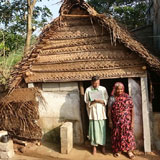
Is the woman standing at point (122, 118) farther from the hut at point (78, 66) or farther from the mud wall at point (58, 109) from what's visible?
the mud wall at point (58, 109)

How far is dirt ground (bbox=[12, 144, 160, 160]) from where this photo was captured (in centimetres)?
445

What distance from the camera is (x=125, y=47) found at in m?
4.62

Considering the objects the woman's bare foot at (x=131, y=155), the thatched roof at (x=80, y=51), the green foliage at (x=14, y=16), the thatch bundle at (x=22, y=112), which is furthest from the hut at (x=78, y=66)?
the green foliage at (x=14, y=16)

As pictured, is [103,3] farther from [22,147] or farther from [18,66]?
[22,147]

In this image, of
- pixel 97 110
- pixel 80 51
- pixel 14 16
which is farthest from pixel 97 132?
pixel 14 16

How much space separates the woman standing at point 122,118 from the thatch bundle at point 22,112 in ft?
7.20

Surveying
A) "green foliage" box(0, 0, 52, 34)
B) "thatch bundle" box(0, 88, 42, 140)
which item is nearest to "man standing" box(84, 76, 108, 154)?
"thatch bundle" box(0, 88, 42, 140)

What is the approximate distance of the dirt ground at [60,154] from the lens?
4453 mm

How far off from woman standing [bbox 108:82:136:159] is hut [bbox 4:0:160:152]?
42cm

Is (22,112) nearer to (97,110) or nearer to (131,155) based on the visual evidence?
(97,110)

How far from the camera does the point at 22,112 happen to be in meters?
5.23

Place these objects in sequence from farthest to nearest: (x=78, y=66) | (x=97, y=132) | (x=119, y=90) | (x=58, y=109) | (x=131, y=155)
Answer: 1. (x=58, y=109)
2. (x=78, y=66)
3. (x=97, y=132)
4. (x=131, y=155)
5. (x=119, y=90)

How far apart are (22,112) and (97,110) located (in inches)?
86.6

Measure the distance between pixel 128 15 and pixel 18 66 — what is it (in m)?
9.16
